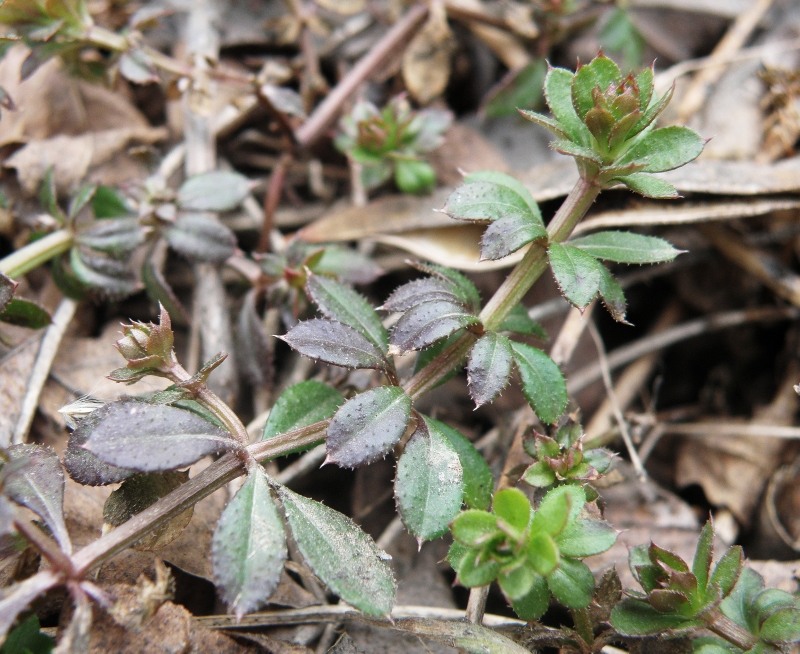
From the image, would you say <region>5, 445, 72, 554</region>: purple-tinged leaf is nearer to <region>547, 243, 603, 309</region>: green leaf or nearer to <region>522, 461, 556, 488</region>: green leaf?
<region>522, 461, 556, 488</region>: green leaf

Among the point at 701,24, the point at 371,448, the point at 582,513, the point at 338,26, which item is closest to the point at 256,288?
the point at 371,448

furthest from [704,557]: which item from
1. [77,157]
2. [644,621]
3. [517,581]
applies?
[77,157]

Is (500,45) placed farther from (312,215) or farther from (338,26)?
(312,215)

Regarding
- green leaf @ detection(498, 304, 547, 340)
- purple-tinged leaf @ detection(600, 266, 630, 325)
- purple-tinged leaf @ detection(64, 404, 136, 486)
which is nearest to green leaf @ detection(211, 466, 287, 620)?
purple-tinged leaf @ detection(64, 404, 136, 486)

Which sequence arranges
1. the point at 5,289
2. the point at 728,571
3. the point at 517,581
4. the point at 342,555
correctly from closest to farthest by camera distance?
the point at 517,581, the point at 342,555, the point at 728,571, the point at 5,289

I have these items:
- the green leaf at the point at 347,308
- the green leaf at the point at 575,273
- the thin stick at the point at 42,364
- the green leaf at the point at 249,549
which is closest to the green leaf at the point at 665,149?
the green leaf at the point at 575,273

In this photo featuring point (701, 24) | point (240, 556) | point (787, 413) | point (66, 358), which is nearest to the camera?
point (240, 556)

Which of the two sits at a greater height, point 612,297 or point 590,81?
point 590,81

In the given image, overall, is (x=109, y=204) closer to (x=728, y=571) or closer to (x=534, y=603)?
(x=534, y=603)
